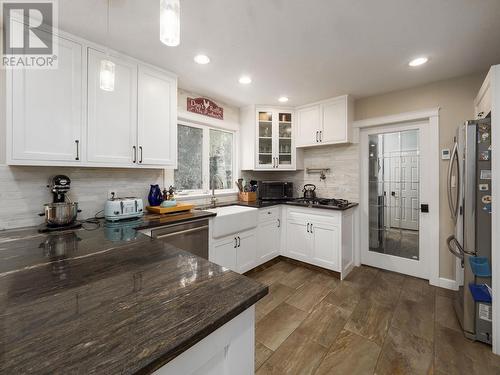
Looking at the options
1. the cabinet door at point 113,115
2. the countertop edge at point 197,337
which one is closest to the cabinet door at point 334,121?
the cabinet door at point 113,115

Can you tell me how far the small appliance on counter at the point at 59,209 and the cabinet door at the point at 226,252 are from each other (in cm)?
127

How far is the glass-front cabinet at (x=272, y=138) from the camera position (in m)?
3.50

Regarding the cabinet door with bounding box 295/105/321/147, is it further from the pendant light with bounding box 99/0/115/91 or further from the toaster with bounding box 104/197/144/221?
the pendant light with bounding box 99/0/115/91

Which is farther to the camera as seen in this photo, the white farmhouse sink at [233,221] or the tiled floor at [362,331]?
the white farmhouse sink at [233,221]

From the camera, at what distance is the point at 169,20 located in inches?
33.5

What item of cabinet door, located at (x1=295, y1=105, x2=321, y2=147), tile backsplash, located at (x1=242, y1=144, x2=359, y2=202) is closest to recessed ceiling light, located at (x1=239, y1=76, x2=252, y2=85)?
cabinet door, located at (x1=295, y1=105, x2=321, y2=147)

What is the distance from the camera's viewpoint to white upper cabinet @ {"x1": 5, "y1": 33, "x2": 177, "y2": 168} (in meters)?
1.54

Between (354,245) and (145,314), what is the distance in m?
3.20

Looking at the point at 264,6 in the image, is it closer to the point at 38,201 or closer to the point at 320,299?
the point at 38,201

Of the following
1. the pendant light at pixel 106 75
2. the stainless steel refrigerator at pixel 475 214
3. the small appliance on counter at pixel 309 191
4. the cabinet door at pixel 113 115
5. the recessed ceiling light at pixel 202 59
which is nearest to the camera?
Result: the pendant light at pixel 106 75

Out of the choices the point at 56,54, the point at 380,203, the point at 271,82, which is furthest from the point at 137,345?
the point at 380,203

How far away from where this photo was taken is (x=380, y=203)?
313 centimetres
